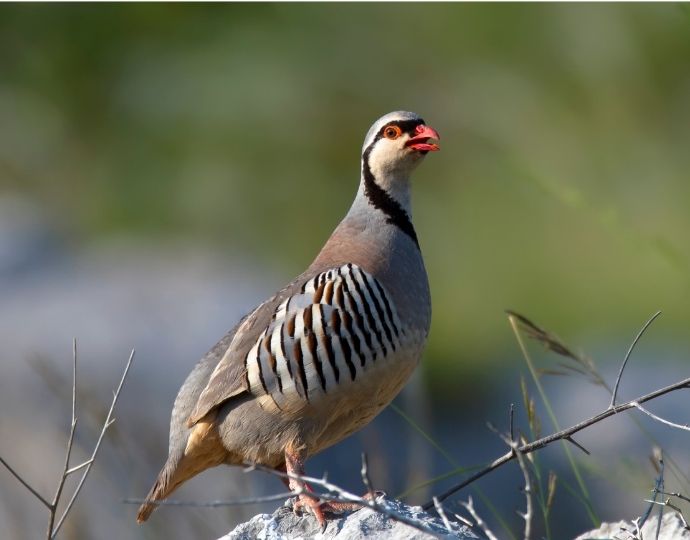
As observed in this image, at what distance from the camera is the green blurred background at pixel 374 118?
16.1 metres

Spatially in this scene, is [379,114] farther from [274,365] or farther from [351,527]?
[351,527]

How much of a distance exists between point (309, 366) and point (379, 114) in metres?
13.6

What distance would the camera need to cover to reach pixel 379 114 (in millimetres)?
18422

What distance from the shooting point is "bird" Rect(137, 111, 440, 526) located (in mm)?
5008

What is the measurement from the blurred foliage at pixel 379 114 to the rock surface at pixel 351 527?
8.97 meters

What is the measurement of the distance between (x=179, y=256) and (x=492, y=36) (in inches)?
354

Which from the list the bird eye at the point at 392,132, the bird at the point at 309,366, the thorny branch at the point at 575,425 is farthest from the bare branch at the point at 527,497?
the bird eye at the point at 392,132

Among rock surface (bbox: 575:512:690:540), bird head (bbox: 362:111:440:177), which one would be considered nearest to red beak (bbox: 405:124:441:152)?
bird head (bbox: 362:111:440:177)

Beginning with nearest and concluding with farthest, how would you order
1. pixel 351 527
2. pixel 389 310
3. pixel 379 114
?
pixel 351 527 < pixel 389 310 < pixel 379 114

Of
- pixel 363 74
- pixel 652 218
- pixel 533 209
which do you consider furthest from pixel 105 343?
pixel 363 74

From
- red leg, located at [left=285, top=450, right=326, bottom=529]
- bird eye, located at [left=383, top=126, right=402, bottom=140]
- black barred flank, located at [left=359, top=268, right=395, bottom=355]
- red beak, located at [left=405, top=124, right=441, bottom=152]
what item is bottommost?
red leg, located at [left=285, top=450, right=326, bottom=529]

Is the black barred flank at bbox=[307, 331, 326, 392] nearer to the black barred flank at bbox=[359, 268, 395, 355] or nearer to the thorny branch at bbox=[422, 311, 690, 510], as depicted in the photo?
the black barred flank at bbox=[359, 268, 395, 355]

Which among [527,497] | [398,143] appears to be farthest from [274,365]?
[527,497]

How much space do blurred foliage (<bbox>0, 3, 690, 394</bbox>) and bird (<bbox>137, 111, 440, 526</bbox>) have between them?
8.17 m
